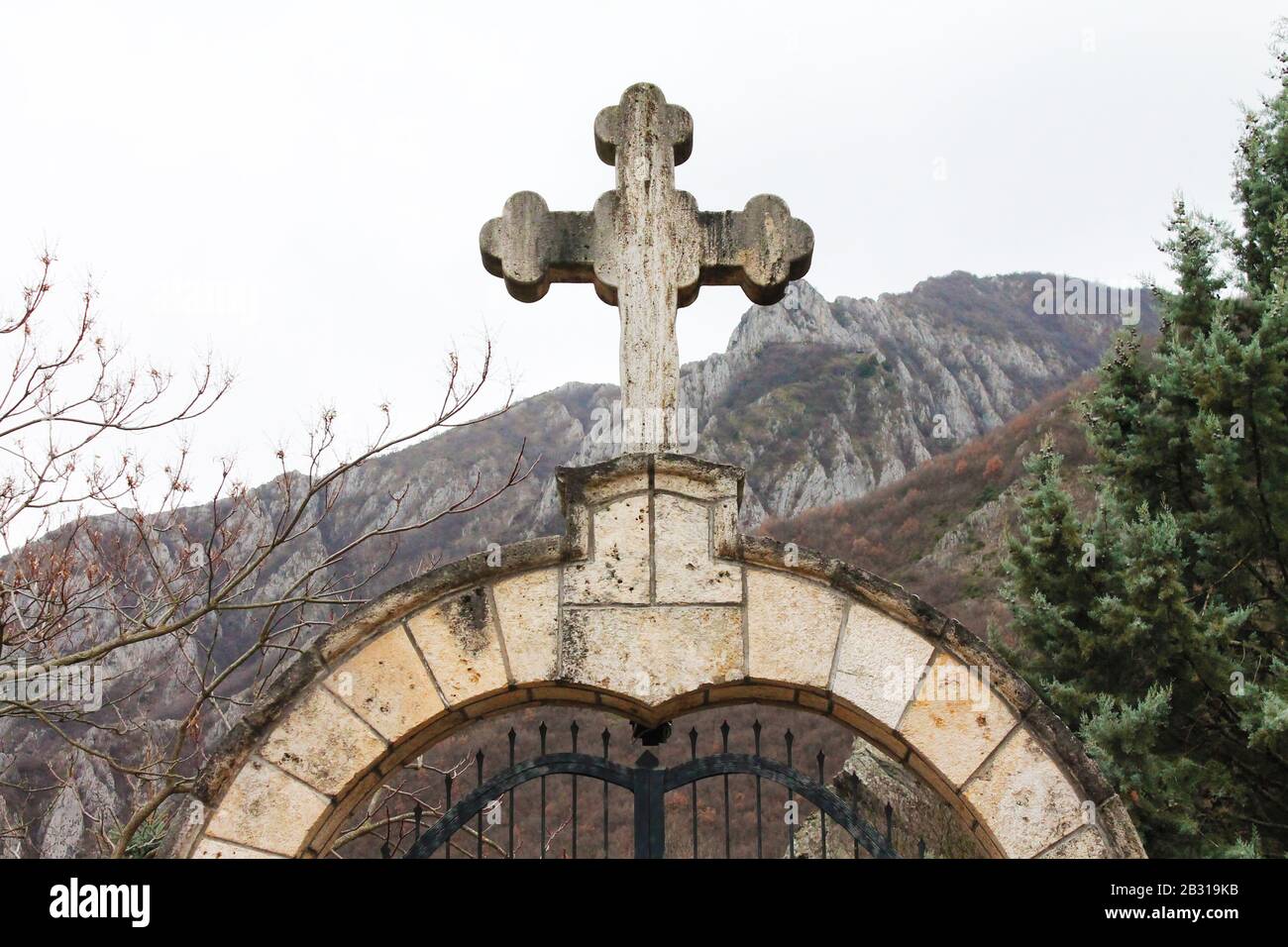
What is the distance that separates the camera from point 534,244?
4168 millimetres

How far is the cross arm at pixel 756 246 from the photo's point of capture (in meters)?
4.15

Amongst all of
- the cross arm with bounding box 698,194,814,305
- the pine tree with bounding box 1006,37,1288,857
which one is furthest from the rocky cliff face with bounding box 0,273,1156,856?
the cross arm with bounding box 698,194,814,305

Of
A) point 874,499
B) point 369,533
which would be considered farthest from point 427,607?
point 874,499

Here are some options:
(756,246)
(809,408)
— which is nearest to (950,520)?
(809,408)

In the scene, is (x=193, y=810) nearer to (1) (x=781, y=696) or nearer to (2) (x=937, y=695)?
(1) (x=781, y=696)

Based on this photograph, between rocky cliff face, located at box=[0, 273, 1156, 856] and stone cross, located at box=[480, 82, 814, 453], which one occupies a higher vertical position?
rocky cliff face, located at box=[0, 273, 1156, 856]

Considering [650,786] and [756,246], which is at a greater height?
[756,246]

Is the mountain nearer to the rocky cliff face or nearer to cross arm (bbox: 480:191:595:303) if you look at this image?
the rocky cliff face

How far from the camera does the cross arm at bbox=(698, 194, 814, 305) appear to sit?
13.6 feet

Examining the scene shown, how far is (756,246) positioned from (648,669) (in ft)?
5.28

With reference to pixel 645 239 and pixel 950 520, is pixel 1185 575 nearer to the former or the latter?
pixel 645 239

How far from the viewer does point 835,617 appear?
3.68 m

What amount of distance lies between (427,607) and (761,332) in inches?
1628

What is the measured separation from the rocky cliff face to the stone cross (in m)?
16.2
